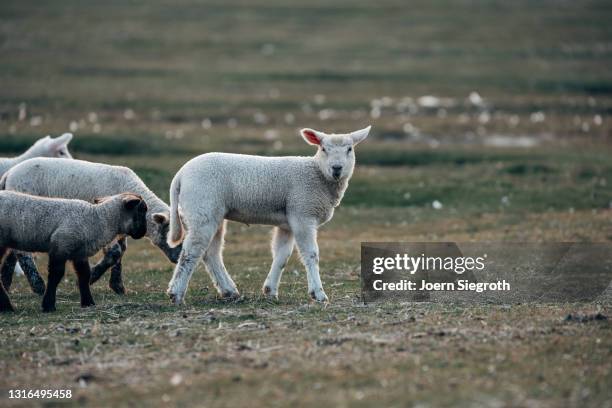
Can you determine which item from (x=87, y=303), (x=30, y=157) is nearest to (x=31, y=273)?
(x=87, y=303)

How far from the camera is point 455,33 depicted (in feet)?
220

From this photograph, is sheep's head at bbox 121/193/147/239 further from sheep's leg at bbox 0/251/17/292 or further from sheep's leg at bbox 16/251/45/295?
sheep's leg at bbox 0/251/17/292

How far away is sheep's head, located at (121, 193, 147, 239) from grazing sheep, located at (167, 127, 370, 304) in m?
0.45

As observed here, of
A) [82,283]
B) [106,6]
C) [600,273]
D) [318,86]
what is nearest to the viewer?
[82,283]

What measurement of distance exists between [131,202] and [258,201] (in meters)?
1.91

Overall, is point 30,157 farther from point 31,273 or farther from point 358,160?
point 358,160

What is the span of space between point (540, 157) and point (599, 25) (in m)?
41.1

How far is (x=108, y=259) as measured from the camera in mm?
15492

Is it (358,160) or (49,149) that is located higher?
(49,149)

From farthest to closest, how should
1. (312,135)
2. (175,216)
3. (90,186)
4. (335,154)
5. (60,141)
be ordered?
1. (60,141)
2. (90,186)
3. (312,135)
4. (335,154)
5. (175,216)

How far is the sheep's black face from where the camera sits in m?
13.8

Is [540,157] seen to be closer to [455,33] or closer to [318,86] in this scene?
[318,86]

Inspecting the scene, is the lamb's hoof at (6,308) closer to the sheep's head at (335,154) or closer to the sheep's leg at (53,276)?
the sheep's leg at (53,276)

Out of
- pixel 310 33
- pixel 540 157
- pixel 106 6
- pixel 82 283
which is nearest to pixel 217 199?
pixel 82 283
